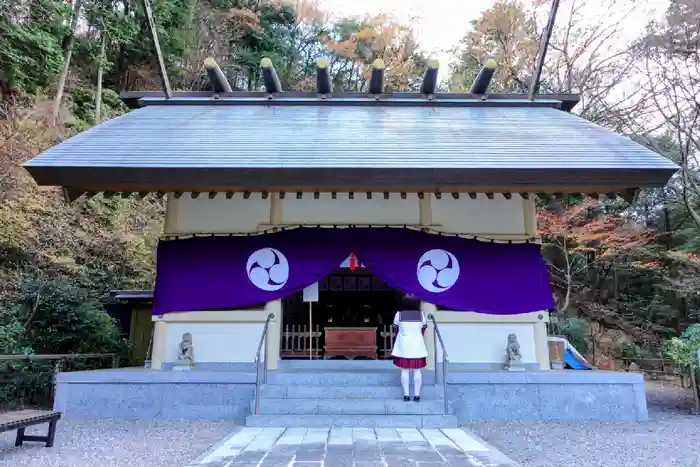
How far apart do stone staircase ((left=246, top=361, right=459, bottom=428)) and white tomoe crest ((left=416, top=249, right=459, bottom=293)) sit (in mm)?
1221

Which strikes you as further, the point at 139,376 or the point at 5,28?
the point at 5,28

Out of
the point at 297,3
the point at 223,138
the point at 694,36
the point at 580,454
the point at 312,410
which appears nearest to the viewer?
the point at 580,454

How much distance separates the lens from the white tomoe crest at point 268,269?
643cm

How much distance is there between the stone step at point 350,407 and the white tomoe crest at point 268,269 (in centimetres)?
169

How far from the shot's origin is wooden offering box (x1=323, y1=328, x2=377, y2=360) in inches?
319

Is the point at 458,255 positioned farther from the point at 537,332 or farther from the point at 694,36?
the point at 694,36

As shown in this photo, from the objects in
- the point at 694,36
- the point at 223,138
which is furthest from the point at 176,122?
the point at 694,36

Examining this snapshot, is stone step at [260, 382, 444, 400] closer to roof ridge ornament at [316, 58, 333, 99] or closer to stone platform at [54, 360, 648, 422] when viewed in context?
stone platform at [54, 360, 648, 422]

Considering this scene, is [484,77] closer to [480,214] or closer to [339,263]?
[480,214]

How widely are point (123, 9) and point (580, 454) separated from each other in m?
17.8

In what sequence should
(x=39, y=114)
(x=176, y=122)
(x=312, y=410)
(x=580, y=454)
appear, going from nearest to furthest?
(x=580, y=454) → (x=312, y=410) → (x=176, y=122) → (x=39, y=114)

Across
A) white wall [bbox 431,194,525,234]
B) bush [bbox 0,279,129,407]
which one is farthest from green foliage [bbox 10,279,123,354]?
white wall [bbox 431,194,525,234]

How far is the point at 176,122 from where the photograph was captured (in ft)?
22.7

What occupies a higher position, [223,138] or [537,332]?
[223,138]
